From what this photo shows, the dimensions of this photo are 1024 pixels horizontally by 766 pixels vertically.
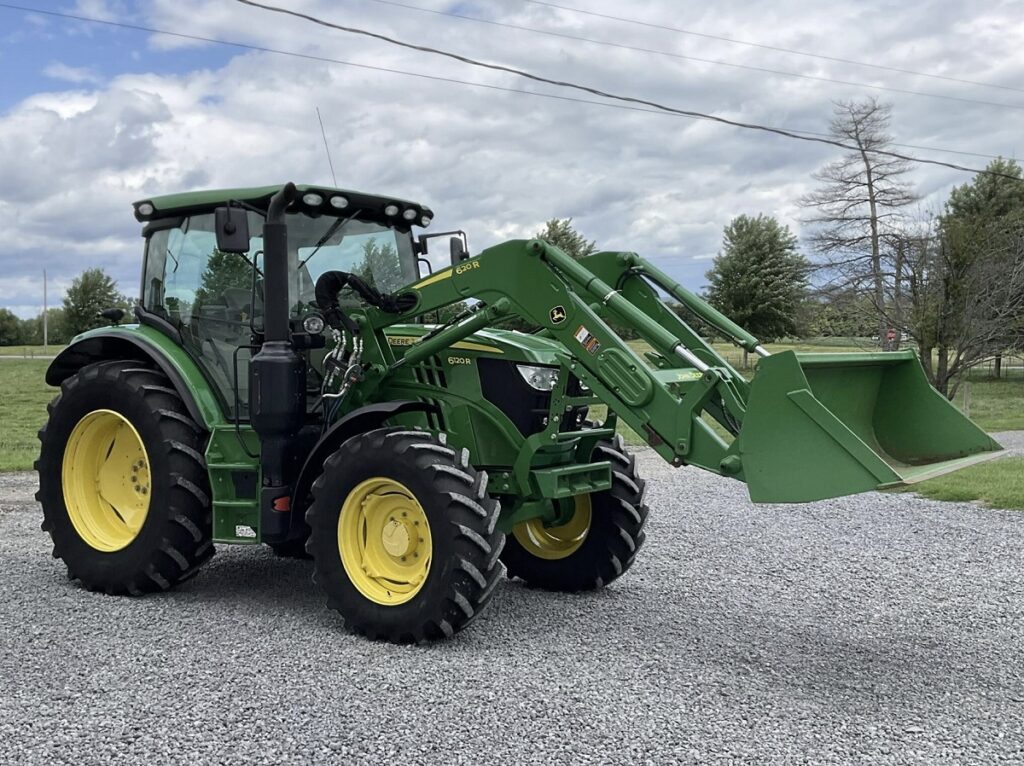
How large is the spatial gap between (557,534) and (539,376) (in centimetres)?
134

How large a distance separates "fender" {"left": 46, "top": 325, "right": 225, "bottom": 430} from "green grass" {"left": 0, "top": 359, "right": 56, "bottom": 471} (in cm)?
692

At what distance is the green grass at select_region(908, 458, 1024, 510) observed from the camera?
34.9 feet

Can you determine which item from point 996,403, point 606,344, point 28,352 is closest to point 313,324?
point 606,344

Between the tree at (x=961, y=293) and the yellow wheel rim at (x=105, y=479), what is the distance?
18666mm

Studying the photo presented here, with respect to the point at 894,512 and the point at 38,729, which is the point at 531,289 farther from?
the point at 894,512

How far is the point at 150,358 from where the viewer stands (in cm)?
662

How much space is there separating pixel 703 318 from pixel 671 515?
404 centimetres

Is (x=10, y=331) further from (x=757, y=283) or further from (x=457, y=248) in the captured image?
(x=457, y=248)

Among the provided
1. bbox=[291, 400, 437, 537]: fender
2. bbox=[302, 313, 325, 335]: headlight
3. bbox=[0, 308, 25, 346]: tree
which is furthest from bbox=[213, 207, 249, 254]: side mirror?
bbox=[0, 308, 25, 346]: tree

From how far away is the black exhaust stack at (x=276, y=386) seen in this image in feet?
19.0

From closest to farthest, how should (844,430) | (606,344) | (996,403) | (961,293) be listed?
1. (844,430)
2. (606,344)
3. (961,293)
4. (996,403)

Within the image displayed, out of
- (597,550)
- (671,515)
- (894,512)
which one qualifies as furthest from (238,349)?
(894,512)

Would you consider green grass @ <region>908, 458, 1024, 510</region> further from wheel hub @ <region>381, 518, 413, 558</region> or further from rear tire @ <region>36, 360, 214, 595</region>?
rear tire @ <region>36, 360, 214, 595</region>

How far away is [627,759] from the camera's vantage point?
382 cm
